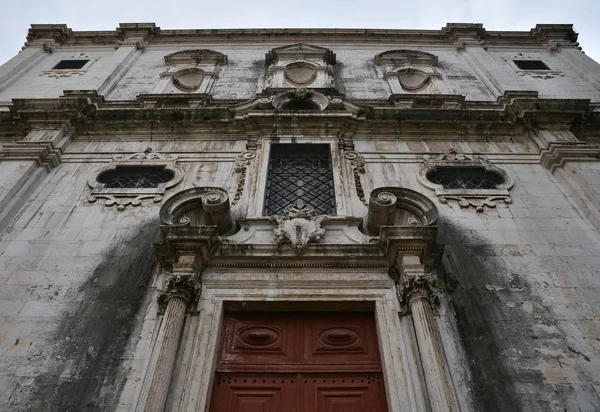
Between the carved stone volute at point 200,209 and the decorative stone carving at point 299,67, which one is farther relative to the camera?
the decorative stone carving at point 299,67

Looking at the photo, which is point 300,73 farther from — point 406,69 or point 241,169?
point 241,169

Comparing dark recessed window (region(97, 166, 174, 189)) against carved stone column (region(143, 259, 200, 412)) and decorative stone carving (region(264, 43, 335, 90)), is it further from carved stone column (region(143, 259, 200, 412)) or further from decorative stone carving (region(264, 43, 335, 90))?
decorative stone carving (region(264, 43, 335, 90))

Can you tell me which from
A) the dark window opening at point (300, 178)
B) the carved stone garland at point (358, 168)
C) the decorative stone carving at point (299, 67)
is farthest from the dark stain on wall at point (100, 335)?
the decorative stone carving at point (299, 67)

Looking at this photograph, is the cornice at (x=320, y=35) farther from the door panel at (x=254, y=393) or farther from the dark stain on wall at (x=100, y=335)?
the door panel at (x=254, y=393)

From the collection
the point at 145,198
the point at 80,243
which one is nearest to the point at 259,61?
the point at 145,198

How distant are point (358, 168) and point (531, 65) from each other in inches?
350

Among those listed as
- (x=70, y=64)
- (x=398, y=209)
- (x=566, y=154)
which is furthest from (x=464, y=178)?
(x=70, y=64)

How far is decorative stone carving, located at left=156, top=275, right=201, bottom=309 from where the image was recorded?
259 inches

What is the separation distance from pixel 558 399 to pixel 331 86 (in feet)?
31.0

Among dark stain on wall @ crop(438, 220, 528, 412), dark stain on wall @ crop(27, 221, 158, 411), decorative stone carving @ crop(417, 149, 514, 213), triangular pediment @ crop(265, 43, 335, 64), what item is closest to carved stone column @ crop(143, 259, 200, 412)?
dark stain on wall @ crop(27, 221, 158, 411)

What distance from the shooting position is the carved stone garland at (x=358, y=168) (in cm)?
894

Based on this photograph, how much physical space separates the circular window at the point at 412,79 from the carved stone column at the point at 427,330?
27.0 feet

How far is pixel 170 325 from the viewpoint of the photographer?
618 centimetres

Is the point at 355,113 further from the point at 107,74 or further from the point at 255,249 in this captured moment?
the point at 107,74
